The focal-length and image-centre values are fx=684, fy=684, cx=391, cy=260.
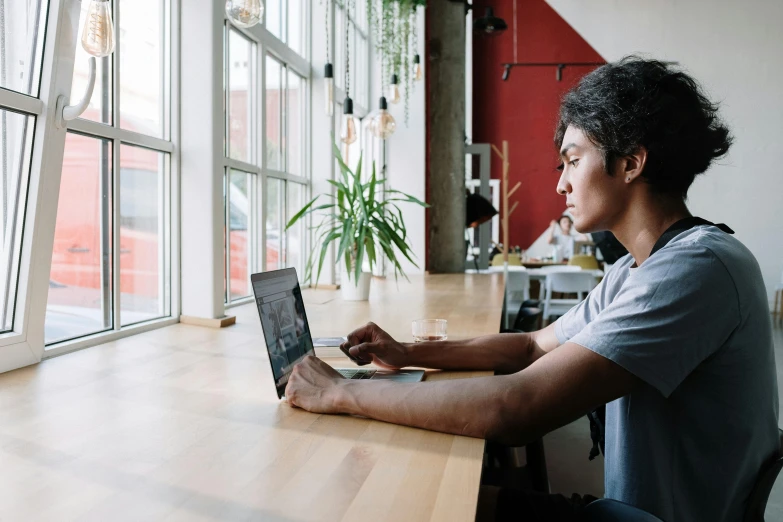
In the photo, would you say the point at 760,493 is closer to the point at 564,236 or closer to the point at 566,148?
the point at 566,148

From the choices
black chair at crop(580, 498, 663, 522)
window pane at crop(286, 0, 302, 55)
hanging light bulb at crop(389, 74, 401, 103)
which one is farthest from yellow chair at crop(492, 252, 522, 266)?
black chair at crop(580, 498, 663, 522)

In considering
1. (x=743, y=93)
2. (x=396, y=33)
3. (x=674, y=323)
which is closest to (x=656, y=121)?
(x=674, y=323)

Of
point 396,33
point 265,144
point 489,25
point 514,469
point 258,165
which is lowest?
point 514,469

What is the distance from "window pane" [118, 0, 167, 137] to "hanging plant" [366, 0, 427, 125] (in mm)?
2545

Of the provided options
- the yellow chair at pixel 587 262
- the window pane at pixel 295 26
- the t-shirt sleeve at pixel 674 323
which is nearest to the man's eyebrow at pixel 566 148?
the t-shirt sleeve at pixel 674 323

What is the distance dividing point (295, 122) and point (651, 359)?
3.92 meters

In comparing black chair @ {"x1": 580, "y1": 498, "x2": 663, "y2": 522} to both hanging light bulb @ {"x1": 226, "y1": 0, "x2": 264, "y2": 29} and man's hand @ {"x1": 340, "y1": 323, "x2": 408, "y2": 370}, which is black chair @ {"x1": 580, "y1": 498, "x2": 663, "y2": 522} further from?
hanging light bulb @ {"x1": 226, "y1": 0, "x2": 264, "y2": 29}

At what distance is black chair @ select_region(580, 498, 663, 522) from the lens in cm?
102

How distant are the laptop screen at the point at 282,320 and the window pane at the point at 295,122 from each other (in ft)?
9.66

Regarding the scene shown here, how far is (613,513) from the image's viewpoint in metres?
1.10

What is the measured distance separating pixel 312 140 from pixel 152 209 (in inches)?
87.2

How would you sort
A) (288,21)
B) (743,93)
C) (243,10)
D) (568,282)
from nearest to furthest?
(243,10), (288,21), (568,282), (743,93)

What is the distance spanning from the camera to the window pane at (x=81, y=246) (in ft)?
7.12

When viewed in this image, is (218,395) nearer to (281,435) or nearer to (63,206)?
(281,435)
